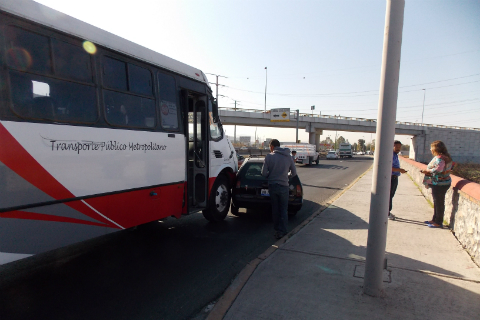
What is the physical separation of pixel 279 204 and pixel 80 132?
3.53 metres

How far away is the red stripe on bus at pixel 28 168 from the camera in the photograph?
9.34ft

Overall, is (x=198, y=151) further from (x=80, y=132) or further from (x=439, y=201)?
(x=439, y=201)

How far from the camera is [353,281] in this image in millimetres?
3682

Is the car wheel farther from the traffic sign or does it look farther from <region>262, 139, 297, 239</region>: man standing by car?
the traffic sign

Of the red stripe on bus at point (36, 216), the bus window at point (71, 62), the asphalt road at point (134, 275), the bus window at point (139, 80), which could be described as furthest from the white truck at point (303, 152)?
the red stripe on bus at point (36, 216)

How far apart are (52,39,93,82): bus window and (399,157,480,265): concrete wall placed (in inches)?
222

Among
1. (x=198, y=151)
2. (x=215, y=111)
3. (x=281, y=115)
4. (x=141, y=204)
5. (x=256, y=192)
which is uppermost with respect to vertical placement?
(x=281, y=115)

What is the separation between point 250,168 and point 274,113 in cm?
2984

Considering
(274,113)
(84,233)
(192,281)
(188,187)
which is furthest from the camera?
(274,113)

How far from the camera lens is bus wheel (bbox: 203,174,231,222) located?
6496 millimetres

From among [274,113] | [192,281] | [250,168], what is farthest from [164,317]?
[274,113]

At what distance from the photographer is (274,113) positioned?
36469 millimetres

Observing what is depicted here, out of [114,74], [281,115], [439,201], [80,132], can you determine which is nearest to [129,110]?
[114,74]

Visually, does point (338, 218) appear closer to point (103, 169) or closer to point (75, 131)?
point (103, 169)
